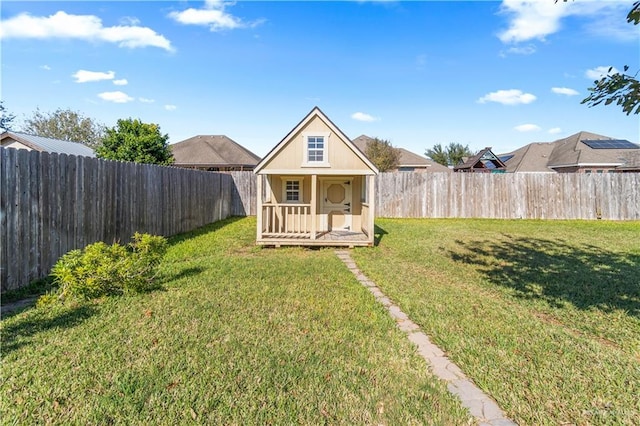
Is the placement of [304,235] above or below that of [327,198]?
below

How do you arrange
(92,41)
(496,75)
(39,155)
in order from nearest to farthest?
(39,155) → (92,41) → (496,75)

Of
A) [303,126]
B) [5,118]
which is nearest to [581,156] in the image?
[303,126]

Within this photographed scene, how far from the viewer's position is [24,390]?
2.48 meters

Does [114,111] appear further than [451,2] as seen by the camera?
Yes

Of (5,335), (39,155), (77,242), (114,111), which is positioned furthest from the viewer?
(114,111)

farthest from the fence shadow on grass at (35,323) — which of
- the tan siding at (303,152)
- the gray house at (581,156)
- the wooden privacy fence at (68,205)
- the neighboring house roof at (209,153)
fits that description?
the gray house at (581,156)

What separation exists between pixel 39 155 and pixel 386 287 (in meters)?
6.21

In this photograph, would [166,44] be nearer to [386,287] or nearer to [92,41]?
[92,41]

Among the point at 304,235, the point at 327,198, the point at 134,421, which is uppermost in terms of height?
the point at 327,198

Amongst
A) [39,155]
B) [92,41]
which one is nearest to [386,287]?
[39,155]

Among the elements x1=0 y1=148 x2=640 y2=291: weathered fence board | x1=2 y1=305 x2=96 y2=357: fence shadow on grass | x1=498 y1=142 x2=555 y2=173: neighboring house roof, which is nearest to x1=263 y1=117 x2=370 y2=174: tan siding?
x1=0 y1=148 x2=640 y2=291: weathered fence board

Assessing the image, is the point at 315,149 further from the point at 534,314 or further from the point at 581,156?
the point at 581,156

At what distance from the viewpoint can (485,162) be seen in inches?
1308

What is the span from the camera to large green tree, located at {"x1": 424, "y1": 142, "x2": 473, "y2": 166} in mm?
53906
